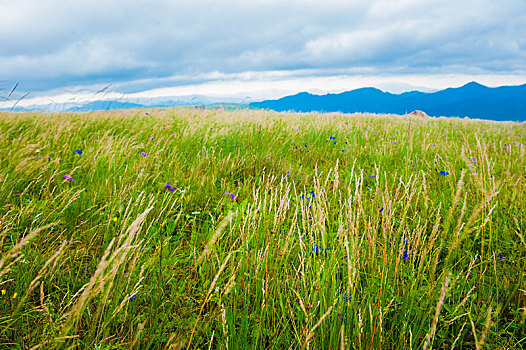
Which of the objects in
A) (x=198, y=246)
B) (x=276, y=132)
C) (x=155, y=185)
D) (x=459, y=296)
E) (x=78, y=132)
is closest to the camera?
(x=459, y=296)

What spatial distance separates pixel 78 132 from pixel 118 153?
5.04ft

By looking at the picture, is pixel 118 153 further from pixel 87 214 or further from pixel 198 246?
pixel 198 246

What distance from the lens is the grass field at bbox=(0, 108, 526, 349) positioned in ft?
3.88

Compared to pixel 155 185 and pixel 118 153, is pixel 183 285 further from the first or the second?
pixel 118 153

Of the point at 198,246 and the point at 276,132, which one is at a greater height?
the point at 276,132

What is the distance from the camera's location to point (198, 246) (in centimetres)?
197

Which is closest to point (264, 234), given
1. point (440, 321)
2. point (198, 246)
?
point (198, 246)

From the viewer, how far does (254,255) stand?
156 cm

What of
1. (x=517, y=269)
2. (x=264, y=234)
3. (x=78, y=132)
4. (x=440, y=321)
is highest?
(x=78, y=132)

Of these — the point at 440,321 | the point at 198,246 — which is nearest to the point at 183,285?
the point at 198,246

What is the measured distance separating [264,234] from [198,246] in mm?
518

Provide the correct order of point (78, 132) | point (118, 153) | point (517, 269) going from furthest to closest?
1. point (78, 132)
2. point (118, 153)
3. point (517, 269)

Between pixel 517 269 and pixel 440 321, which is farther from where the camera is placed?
pixel 517 269

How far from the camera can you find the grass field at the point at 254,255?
1.18 m
